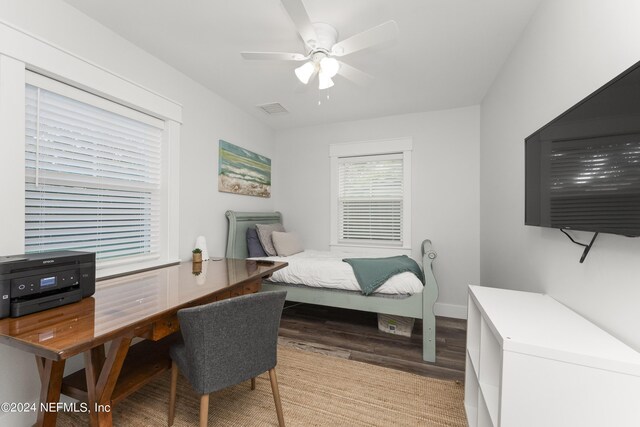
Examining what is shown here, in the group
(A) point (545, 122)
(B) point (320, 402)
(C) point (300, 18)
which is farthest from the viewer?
(B) point (320, 402)

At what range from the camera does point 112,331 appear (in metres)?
0.99

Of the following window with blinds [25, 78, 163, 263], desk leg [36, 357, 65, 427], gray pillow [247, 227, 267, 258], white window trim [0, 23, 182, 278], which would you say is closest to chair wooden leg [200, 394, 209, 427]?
desk leg [36, 357, 65, 427]

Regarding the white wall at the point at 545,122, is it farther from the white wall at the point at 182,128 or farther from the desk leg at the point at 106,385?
the white wall at the point at 182,128

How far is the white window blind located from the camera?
3.65m

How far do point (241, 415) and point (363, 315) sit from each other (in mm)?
1904

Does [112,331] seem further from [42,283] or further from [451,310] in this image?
[451,310]

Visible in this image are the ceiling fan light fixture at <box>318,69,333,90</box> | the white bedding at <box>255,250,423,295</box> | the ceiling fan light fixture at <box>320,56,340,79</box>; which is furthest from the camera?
the white bedding at <box>255,250,423,295</box>

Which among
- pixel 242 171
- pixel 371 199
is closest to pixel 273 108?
pixel 242 171

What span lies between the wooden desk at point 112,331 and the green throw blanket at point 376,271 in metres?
1.02

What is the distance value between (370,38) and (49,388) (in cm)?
257

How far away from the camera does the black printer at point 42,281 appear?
1.10 meters

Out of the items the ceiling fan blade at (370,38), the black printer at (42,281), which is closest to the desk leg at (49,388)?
the black printer at (42,281)

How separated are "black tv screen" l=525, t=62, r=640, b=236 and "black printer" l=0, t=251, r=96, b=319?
232cm

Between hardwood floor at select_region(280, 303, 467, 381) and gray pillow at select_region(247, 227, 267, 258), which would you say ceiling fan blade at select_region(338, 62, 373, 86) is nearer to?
gray pillow at select_region(247, 227, 267, 258)
